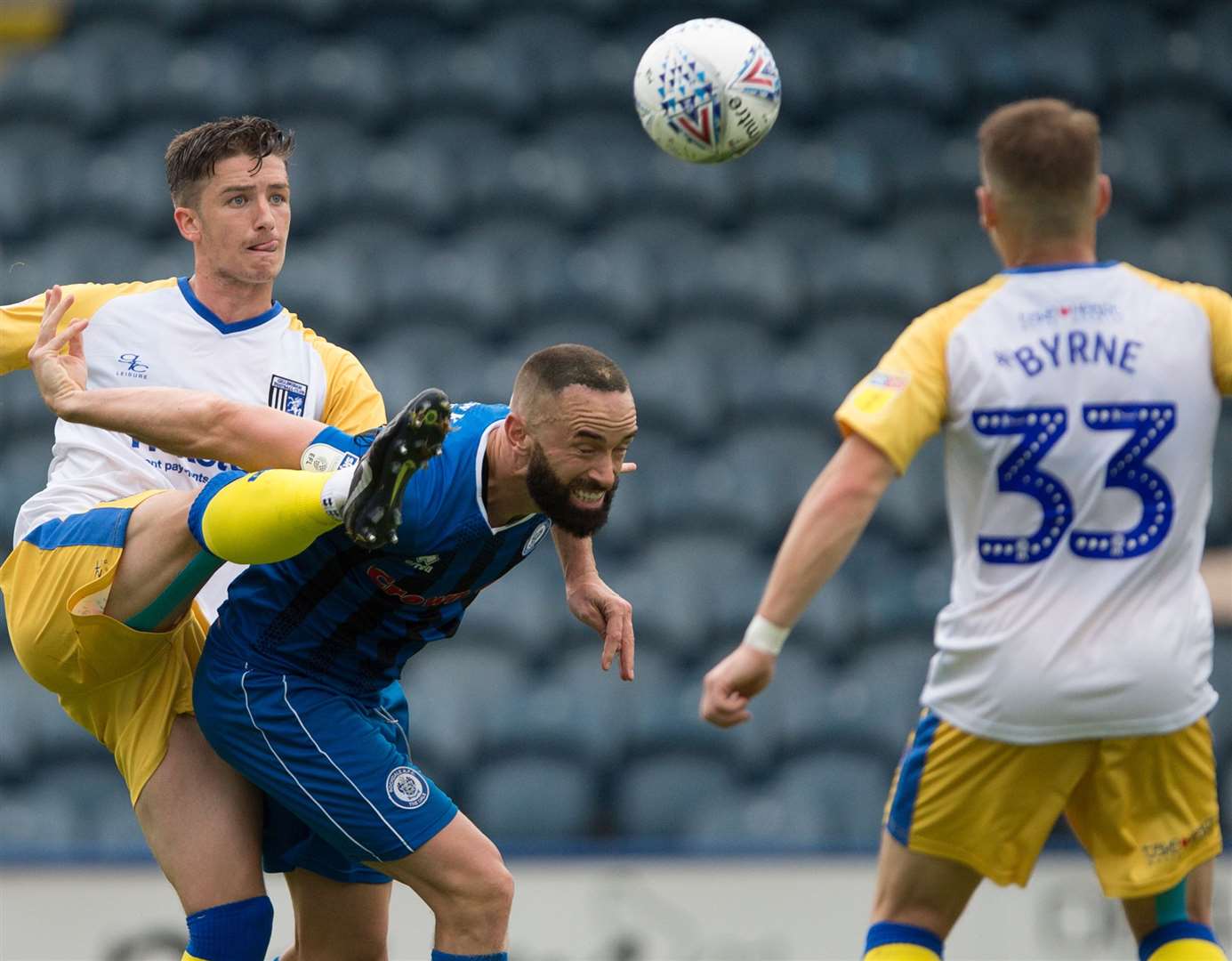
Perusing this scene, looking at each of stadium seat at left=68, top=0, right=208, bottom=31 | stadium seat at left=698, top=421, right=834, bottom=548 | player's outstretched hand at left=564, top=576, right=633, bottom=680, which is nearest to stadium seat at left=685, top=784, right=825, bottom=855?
stadium seat at left=698, top=421, right=834, bottom=548

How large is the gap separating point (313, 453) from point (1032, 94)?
694 cm

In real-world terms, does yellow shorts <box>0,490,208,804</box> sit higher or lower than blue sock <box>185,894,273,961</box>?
higher

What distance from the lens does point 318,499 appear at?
3.64 m

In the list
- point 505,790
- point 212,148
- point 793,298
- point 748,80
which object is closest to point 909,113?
point 793,298

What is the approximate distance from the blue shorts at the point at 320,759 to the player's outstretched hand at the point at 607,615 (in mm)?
544

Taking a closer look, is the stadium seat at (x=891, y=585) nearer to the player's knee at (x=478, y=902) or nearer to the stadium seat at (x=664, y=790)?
the stadium seat at (x=664, y=790)

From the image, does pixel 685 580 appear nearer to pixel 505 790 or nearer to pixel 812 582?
pixel 505 790

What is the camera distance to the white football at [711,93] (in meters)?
4.61

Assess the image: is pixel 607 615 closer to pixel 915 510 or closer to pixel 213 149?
pixel 213 149

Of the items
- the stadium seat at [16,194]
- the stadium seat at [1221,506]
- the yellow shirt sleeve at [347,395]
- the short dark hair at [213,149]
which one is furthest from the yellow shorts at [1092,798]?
the stadium seat at [16,194]

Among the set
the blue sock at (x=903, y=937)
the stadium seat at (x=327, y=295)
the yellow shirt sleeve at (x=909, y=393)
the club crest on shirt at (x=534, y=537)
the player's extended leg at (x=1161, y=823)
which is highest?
the stadium seat at (x=327, y=295)

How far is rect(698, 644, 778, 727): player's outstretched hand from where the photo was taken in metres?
3.30

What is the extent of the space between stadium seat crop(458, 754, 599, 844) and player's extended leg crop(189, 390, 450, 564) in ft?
12.2

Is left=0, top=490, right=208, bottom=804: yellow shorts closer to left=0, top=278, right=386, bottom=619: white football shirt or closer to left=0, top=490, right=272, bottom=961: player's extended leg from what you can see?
left=0, top=490, right=272, bottom=961: player's extended leg
